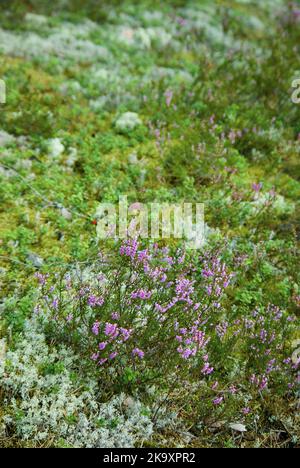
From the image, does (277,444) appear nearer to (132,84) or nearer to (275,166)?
(275,166)

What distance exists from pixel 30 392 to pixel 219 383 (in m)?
1.94

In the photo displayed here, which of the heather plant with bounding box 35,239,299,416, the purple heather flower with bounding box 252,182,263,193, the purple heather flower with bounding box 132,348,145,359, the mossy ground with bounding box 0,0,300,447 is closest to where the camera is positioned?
the purple heather flower with bounding box 132,348,145,359

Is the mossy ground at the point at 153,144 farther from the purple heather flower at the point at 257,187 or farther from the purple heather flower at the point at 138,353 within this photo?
the purple heather flower at the point at 138,353

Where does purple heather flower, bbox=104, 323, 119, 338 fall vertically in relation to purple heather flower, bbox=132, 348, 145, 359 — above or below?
above

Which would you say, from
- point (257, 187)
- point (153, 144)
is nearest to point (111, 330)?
point (257, 187)

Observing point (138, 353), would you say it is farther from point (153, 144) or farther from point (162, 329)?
point (153, 144)

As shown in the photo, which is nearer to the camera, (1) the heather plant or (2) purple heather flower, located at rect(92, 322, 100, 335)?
(2) purple heather flower, located at rect(92, 322, 100, 335)

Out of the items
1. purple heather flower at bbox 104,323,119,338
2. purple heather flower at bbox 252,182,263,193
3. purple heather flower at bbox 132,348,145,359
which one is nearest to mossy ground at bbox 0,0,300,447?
purple heather flower at bbox 252,182,263,193

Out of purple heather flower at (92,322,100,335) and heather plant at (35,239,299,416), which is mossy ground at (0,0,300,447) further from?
purple heather flower at (92,322,100,335)

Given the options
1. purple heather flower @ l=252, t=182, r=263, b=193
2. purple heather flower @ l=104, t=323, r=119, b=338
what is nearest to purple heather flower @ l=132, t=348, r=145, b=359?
purple heather flower @ l=104, t=323, r=119, b=338

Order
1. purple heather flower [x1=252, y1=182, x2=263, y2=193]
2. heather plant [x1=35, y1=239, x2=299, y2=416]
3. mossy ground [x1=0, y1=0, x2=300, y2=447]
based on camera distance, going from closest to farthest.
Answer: heather plant [x1=35, y1=239, x2=299, y2=416] < mossy ground [x1=0, y1=0, x2=300, y2=447] < purple heather flower [x1=252, y1=182, x2=263, y2=193]

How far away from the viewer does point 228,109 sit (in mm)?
8094
